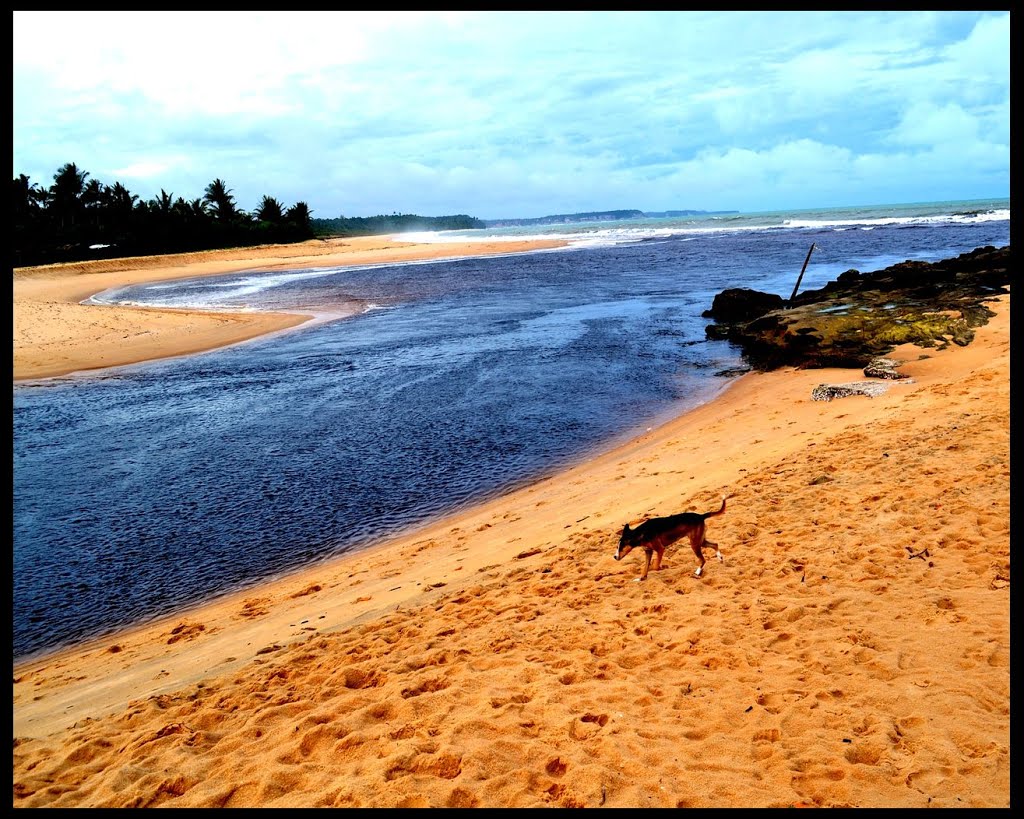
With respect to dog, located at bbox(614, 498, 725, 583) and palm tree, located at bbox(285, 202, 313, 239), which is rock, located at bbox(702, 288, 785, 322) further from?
palm tree, located at bbox(285, 202, 313, 239)

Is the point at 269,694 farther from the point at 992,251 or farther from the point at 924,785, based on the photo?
the point at 992,251

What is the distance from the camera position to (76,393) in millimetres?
18672

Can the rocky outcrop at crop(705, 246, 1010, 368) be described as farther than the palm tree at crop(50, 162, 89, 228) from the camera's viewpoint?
No

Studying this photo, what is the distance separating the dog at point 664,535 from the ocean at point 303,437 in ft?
14.1

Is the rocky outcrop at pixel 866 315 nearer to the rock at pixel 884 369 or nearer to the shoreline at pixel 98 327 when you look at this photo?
the rock at pixel 884 369

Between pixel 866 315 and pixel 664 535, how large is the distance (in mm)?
16464

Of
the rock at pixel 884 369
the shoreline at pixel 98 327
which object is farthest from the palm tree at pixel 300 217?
the rock at pixel 884 369

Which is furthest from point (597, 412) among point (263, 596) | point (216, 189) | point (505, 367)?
Answer: point (216, 189)

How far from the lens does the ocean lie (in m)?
9.34

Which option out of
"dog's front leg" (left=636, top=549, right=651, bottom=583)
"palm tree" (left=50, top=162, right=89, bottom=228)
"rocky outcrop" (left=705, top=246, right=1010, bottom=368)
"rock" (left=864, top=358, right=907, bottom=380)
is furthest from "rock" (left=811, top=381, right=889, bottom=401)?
"palm tree" (left=50, top=162, right=89, bottom=228)

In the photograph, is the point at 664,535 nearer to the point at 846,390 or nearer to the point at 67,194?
the point at 846,390

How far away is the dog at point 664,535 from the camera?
6.68 m

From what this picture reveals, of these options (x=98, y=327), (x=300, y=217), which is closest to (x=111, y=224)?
(x=300, y=217)

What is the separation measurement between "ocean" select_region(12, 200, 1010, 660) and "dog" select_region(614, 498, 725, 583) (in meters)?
4.29
